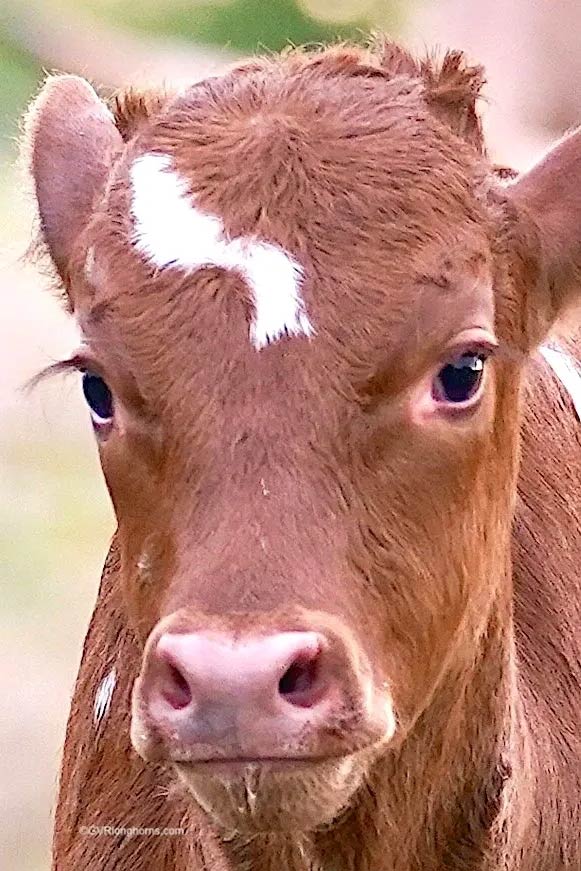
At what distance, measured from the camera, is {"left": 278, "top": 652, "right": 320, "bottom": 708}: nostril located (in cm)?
182

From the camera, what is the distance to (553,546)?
9.58ft

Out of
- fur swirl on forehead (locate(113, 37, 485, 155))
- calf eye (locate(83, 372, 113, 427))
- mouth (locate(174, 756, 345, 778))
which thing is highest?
fur swirl on forehead (locate(113, 37, 485, 155))

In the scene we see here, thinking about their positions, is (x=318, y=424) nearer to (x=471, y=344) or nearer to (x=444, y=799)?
(x=471, y=344)

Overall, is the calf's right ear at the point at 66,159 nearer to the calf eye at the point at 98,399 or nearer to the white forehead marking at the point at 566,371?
the calf eye at the point at 98,399

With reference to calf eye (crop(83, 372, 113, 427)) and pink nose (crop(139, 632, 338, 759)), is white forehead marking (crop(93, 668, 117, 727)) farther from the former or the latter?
pink nose (crop(139, 632, 338, 759))

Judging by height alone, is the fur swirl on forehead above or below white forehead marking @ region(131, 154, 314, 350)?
above

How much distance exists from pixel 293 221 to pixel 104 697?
114 centimetres

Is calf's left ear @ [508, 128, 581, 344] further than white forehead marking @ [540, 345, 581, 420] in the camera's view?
No

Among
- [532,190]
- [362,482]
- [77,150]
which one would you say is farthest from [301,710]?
[77,150]

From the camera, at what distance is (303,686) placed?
1828 millimetres

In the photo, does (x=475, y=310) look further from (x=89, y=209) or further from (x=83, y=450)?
(x=83, y=450)

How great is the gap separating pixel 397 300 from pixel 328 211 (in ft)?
0.43

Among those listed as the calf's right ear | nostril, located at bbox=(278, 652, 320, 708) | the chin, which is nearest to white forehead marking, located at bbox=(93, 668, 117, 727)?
the calf's right ear

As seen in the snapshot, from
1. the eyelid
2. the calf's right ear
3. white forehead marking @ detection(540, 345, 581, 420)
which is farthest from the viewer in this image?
white forehead marking @ detection(540, 345, 581, 420)
